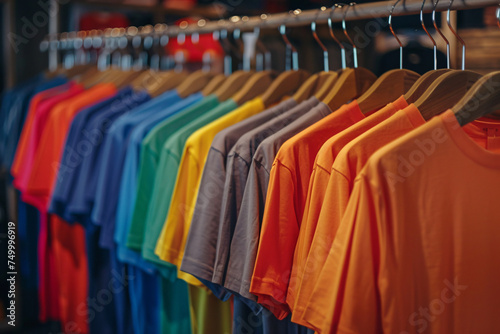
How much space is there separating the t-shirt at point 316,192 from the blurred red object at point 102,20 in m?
2.32

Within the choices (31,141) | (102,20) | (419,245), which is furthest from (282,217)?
(102,20)

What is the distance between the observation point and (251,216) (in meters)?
1.01

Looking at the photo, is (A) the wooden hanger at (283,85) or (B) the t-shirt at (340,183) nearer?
(B) the t-shirt at (340,183)

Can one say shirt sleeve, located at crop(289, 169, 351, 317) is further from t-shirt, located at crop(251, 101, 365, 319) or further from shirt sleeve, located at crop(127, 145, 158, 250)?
shirt sleeve, located at crop(127, 145, 158, 250)

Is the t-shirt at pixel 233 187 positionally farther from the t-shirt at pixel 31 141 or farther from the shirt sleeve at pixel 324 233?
the t-shirt at pixel 31 141

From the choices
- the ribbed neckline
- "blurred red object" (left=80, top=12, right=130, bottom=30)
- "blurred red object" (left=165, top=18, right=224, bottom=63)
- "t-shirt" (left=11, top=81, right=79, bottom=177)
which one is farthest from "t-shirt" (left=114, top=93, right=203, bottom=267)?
"blurred red object" (left=165, top=18, right=224, bottom=63)

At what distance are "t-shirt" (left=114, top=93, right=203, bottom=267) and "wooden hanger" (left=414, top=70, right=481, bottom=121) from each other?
0.72 m

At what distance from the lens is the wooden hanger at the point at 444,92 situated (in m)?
0.94

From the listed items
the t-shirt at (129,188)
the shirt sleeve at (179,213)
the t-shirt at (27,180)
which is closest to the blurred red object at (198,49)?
the t-shirt at (27,180)

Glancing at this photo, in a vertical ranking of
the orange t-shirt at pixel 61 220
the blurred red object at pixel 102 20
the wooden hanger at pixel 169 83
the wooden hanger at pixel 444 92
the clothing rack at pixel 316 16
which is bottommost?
the orange t-shirt at pixel 61 220

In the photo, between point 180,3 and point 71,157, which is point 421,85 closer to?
point 71,157

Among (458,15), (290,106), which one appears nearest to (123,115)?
(290,106)

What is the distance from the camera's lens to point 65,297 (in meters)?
1.83

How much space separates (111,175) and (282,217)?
0.66 metres
